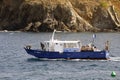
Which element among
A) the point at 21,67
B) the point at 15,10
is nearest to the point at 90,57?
the point at 21,67

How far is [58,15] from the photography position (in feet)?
570

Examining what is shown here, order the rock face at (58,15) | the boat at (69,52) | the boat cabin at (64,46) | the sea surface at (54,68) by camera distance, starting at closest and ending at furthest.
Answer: the sea surface at (54,68) → the boat at (69,52) → the boat cabin at (64,46) → the rock face at (58,15)

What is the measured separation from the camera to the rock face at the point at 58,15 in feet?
564

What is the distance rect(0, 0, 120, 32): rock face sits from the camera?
17188cm

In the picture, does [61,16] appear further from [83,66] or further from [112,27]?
[83,66]

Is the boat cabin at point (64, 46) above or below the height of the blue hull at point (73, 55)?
above

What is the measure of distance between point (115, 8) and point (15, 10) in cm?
3598

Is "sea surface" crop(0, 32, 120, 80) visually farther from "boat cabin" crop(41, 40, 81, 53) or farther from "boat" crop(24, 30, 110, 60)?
"boat cabin" crop(41, 40, 81, 53)

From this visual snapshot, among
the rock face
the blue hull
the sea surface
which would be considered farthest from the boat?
the rock face

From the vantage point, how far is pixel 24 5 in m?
179

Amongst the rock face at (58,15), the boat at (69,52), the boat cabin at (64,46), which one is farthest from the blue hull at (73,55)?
the rock face at (58,15)

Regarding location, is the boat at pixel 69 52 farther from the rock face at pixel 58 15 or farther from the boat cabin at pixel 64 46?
the rock face at pixel 58 15

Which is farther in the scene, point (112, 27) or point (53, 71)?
point (112, 27)

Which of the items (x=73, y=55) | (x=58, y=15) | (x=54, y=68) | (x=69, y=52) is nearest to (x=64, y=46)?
(x=69, y=52)
